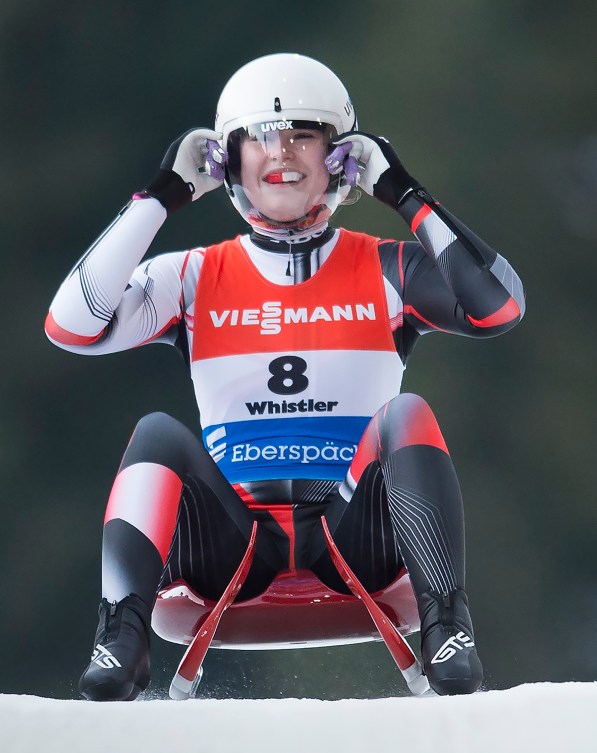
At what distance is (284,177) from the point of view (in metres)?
2.21

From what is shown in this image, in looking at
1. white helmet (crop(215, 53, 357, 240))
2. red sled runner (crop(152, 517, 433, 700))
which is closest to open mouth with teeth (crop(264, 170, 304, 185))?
white helmet (crop(215, 53, 357, 240))

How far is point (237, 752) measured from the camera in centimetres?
104

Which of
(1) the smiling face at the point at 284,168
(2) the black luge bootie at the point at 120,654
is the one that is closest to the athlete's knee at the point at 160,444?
(2) the black luge bootie at the point at 120,654

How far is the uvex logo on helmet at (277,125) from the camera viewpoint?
2188 mm

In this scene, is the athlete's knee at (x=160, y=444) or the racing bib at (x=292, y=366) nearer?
the athlete's knee at (x=160, y=444)

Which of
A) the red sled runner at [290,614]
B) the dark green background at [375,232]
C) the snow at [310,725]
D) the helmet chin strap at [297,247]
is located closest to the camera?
the snow at [310,725]

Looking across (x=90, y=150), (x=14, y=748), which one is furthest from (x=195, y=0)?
(x=14, y=748)

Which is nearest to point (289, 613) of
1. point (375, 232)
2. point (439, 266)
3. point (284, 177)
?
point (439, 266)

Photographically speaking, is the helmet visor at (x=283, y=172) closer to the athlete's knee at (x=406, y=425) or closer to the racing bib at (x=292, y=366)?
the racing bib at (x=292, y=366)

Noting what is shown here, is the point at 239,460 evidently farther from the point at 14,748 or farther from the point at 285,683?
the point at 285,683

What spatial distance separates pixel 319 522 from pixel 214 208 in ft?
5.87

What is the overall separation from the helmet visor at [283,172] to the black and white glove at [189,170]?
31 mm

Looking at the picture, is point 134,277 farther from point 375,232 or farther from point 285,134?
point 375,232

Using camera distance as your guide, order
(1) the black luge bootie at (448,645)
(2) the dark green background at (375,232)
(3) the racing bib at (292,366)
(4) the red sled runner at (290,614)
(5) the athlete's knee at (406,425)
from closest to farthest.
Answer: (1) the black luge bootie at (448,645) < (5) the athlete's knee at (406,425) < (4) the red sled runner at (290,614) < (3) the racing bib at (292,366) < (2) the dark green background at (375,232)
